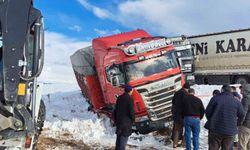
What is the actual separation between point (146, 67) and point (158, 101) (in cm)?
124

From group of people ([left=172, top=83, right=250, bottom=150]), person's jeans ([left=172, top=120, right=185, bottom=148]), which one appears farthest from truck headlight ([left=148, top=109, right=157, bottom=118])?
person's jeans ([left=172, top=120, right=185, bottom=148])

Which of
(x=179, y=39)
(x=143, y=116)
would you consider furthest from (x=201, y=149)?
(x=179, y=39)

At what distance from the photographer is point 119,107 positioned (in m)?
8.98

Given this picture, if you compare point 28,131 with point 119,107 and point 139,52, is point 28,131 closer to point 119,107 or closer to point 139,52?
point 119,107

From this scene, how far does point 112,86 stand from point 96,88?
1.84 meters

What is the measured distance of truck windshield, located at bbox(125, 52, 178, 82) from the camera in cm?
1316

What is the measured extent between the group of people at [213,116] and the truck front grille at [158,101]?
7.46 ft

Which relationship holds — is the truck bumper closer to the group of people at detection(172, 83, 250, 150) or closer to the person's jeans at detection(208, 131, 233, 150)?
the group of people at detection(172, 83, 250, 150)

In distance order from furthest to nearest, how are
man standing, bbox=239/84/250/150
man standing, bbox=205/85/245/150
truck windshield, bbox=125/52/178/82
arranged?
1. truck windshield, bbox=125/52/178/82
2. man standing, bbox=239/84/250/150
3. man standing, bbox=205/85/245/150

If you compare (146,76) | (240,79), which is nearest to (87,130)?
(146,76)

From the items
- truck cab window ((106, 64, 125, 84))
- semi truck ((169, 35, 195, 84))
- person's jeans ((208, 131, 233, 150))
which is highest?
semi truck ((169, 35, 195, 84))

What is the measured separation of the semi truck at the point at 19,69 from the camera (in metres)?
5.67

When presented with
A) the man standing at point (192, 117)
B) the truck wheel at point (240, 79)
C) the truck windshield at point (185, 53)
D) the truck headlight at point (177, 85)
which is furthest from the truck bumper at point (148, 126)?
the truck wheel at point (240, 79)

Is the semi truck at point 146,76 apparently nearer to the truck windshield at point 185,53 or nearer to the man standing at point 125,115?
the man standing at point 125,115
